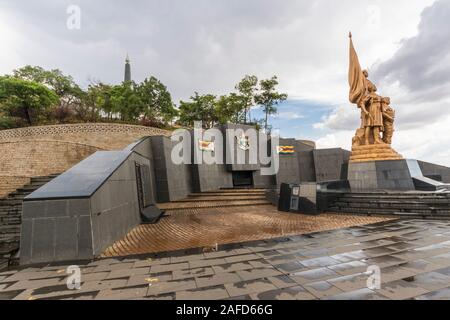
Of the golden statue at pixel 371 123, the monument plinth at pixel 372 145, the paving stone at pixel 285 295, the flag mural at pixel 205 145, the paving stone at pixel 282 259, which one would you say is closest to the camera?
the paving stone at pixel 285 295

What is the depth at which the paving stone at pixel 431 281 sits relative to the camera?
8.88 ft

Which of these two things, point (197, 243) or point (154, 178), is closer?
point (197, 243)

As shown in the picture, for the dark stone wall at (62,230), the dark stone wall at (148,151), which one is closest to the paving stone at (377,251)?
the dark stone wall at (62,230)

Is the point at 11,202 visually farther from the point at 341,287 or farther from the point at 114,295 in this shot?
the point at 341,287

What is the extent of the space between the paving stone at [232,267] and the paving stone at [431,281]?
2272 millimetres

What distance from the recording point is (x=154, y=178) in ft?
38.1

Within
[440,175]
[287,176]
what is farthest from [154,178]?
[440,175]

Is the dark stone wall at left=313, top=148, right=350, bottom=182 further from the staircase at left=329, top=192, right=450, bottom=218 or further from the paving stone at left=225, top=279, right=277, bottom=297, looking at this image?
the paving stone at left=225, top=279, right=277, bottom=297

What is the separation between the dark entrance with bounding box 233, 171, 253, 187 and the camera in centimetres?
1864

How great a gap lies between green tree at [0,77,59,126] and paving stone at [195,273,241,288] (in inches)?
1047

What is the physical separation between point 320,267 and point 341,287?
0.72 meters

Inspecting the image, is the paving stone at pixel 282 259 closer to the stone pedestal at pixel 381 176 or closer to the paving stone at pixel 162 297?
the paving stone at pixel 162 297

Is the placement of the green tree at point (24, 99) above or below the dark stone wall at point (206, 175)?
above

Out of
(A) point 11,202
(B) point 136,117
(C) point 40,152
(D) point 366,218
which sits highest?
(B) point 136,117
